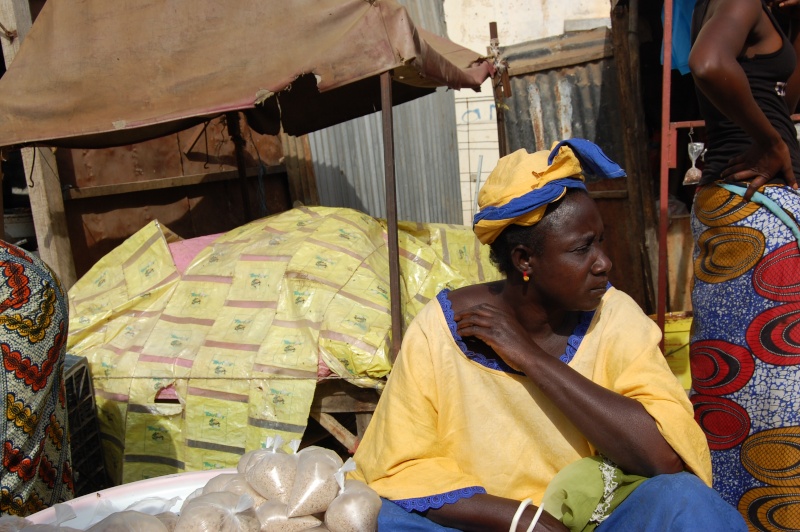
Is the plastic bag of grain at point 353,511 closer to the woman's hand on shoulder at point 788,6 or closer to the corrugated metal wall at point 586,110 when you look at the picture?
the woman's hand on shoulder at point 788,6

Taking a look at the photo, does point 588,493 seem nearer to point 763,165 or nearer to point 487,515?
point 487,515

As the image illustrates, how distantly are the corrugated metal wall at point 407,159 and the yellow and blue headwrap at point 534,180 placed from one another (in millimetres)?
4173

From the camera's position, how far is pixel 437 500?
5.60 feet

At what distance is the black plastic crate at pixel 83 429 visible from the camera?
337 centimetres

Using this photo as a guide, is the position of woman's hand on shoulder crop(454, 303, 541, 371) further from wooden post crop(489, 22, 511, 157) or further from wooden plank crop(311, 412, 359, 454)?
wooden post crop(489, 22, 511, 157)

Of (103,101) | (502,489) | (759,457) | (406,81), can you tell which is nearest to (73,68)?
(103,101)

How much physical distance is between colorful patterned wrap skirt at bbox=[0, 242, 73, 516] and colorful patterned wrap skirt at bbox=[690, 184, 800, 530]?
89.4 inches

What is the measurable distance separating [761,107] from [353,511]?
6.32ft

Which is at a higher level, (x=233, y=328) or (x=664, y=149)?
(x=664, y=149)

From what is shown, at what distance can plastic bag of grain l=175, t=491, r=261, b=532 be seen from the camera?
5.24ft

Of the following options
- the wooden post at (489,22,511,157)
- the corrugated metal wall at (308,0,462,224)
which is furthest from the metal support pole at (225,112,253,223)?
the wooden post at (489,22,511,157)

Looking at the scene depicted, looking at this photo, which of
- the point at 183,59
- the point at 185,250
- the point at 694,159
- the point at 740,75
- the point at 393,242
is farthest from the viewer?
the point at 185,250

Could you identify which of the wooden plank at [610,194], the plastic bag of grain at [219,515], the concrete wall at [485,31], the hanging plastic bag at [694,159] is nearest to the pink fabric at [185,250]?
the plastic bag of grain at [219,515]

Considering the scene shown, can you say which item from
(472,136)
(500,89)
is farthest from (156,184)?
(472,136)
